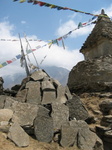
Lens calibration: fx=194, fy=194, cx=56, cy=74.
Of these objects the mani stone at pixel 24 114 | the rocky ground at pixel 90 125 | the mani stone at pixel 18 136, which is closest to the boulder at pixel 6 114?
the mani stone at pixel 24 114

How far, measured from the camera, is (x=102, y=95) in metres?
9.81

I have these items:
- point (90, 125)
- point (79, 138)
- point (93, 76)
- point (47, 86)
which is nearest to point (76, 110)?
point (90, 125)

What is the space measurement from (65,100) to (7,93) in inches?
101

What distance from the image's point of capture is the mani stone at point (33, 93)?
777 centimetres

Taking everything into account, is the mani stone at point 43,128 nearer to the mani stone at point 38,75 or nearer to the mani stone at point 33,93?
the mani stone at point 33,93

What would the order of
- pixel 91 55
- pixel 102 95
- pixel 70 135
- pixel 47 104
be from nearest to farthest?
pixel 70 135, pixel 47 104, pixel 102 95, pixel 91 55

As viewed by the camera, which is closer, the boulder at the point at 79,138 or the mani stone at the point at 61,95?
the boulder at the point at 79,138

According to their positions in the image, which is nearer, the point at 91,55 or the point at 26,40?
the point at 91,55

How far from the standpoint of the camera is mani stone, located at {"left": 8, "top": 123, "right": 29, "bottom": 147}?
535 centimetres

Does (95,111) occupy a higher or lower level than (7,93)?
lower

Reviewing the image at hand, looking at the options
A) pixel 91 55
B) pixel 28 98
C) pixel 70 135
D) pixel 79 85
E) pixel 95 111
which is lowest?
pixel 70 135

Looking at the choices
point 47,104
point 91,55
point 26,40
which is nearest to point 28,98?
point 47,104

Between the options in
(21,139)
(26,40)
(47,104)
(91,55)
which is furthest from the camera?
(26,40)

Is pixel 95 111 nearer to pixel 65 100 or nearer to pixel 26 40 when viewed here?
pixel 65 100
